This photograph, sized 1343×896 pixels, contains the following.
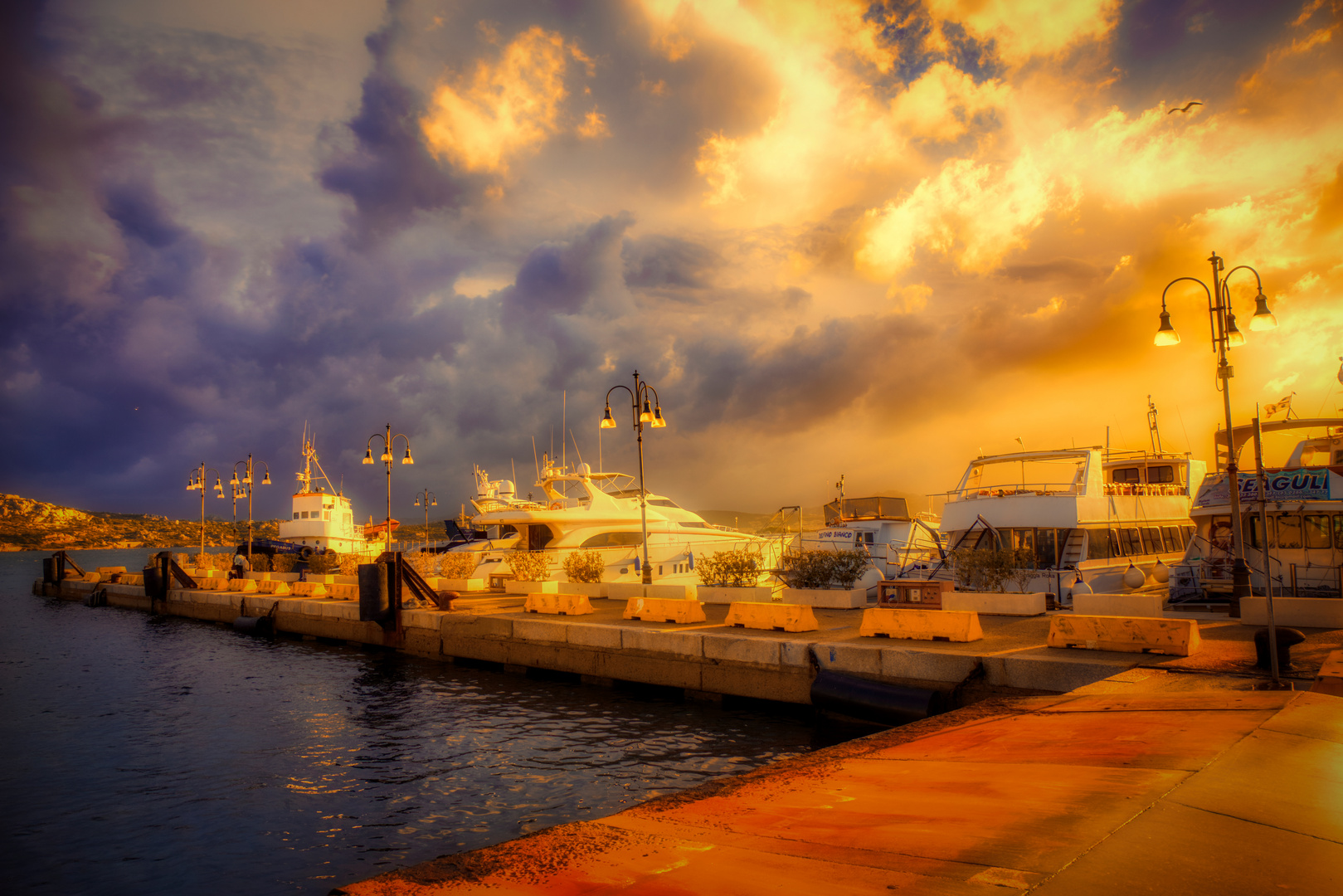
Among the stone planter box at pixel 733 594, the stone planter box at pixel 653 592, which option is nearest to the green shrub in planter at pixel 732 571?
the stone planter box at pixel 733 594

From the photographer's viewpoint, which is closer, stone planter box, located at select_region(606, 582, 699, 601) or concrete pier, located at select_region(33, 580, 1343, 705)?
concrete pier, located at select_region(33, 580, 1343, 705)

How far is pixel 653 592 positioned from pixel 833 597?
558 cm

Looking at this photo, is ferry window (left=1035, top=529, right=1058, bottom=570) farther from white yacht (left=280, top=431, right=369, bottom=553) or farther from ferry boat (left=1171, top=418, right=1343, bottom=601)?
white yacht (left=280, top=431, right=369, bottom=553)

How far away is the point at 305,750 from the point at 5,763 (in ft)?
15.8

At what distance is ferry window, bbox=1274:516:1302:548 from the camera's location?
16391 millimetres

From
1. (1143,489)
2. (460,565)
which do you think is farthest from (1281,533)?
(460,565)

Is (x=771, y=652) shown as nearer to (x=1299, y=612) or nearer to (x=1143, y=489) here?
(x=1299, y=612)

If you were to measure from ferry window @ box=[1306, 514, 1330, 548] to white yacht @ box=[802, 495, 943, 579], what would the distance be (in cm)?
1136

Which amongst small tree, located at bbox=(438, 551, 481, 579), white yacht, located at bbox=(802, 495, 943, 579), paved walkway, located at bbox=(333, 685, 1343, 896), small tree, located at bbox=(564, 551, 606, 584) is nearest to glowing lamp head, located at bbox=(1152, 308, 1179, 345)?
paved walkway, located at bbox=(333, 685, 1343, 896)

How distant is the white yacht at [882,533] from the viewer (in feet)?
90.7

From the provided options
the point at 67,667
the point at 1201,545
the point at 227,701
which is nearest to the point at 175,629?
the point at 67,667

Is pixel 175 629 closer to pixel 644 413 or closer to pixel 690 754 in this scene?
pixel 644 413

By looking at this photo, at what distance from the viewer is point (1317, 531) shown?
52.9 ft

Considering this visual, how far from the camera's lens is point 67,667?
21.8 metres
